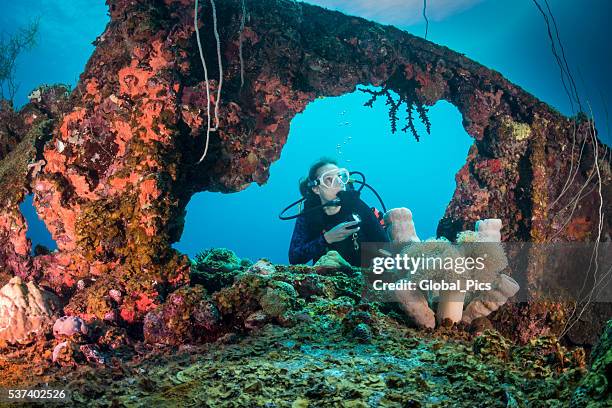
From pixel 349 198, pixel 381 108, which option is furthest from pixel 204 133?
pixel 381 108

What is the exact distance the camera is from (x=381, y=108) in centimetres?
10088

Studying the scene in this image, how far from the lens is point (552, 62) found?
26.3 m

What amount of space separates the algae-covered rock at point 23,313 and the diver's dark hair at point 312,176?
18.3 ft

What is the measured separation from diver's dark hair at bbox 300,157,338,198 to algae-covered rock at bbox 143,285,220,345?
4984 millimetres

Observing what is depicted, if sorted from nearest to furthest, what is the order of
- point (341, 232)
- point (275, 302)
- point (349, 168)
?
1. point (275, 302)
2. point (341, 232)
3. point (349, 168)

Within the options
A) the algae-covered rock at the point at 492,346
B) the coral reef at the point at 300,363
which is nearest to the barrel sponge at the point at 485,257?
the coral reef at the point at 300,363

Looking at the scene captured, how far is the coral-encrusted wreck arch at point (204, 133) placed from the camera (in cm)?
427

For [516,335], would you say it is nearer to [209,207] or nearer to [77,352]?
[77,352]

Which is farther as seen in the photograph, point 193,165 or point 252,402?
point 193,165

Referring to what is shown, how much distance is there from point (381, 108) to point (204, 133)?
102415 millimetres

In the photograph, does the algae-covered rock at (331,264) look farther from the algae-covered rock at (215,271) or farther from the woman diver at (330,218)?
the algae-covered rock at (215,271)

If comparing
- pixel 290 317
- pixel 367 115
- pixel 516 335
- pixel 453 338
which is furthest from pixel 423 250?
pixel 367 115

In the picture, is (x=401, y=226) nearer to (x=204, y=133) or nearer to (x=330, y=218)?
(x=330, y=218)

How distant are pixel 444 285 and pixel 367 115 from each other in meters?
111
